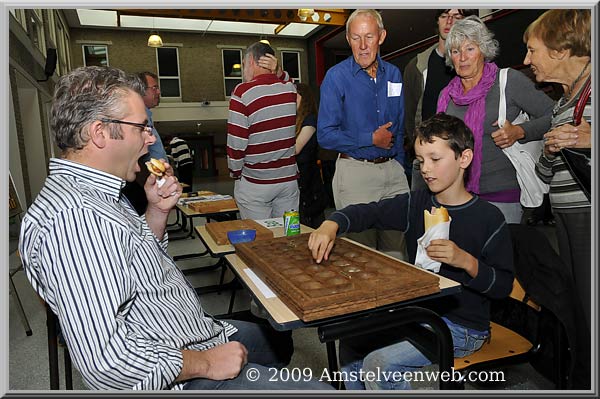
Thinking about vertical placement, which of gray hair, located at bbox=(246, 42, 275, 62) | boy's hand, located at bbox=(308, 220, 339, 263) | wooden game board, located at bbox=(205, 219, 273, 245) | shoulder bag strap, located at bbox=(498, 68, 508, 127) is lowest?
wooden game board, located at bbox=(205, 219, 273, 245)

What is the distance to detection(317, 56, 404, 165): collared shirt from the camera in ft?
7.41

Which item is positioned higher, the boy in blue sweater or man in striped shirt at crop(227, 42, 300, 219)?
man in striped shirt at crop(227, 42, 300, 219)

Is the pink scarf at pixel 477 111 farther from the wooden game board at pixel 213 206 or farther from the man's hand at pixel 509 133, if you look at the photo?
the wooden game board at pixel 213 206

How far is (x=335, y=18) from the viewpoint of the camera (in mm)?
10000

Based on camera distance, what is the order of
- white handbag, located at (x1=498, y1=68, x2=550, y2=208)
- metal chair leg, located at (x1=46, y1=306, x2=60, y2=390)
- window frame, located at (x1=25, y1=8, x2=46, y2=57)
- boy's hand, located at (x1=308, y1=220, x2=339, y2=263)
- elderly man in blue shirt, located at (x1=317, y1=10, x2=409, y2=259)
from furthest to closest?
window frame, located at (x1=25, y1=8, x2=46, y2=57) < elderly man in blue shirt, located at (x1=317, y1=10, x2=409, y2=259) < white handbag, located at (x1=498, y1=68, x2=550, y2=208) < boy's hand, located at (x1=308, y1=220, x2=339, y2=263) < metal chair leg, located at (x1=46, y1=306, x2=60, y2=390)

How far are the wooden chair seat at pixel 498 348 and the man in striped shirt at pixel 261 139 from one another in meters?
1.54

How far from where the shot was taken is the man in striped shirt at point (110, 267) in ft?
2.77

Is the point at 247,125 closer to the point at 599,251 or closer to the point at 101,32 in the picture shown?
the point at 599,251

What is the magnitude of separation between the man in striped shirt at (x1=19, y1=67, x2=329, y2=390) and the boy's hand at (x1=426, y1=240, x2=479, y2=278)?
0.51 m

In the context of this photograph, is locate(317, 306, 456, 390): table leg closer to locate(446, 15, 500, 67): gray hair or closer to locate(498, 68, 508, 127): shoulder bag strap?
locate(498, 68, 508, 127): shoulder bag strap

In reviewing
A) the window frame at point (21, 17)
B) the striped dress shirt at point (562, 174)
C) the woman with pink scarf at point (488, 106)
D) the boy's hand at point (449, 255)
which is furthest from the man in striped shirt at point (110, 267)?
the window frame at point (21, 17)

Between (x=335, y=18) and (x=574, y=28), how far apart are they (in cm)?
944

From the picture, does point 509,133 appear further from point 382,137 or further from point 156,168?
point 156,168

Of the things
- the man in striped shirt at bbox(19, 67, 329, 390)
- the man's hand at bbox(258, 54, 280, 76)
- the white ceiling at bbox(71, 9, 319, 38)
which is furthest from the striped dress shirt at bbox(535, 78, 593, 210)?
the white ceiling at bbox(71, 9, 319, 38)
